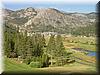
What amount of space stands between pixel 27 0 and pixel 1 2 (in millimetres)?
671

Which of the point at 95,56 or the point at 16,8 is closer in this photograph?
the point at 95,56

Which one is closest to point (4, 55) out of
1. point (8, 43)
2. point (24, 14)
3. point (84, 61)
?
point (8, 43)

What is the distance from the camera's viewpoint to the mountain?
8.19 meters

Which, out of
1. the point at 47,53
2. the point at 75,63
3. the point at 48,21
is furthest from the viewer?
the point at 48,21

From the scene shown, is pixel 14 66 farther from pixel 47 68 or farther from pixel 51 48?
pixel 51 48

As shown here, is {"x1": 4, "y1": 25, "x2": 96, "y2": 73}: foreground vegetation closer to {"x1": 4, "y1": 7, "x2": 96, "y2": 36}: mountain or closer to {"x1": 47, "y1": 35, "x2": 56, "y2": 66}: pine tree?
{"x1": 47, "y1": 35, "x2": 56, "y2": 66}: pine tree

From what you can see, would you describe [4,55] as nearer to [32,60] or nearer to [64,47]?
[32,60]

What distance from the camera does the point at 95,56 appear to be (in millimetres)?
7801

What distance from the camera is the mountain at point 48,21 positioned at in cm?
819

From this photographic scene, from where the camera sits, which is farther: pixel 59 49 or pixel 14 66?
pixel 14 66

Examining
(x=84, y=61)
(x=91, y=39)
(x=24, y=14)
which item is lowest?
(x=84, y=61)

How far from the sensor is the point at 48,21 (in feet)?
27.4

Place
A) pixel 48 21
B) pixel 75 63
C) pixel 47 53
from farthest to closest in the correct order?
pixel 48 21
pixel 47 53
pixel 75 63

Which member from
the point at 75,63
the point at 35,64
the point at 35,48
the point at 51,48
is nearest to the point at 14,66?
the point at 35,64
